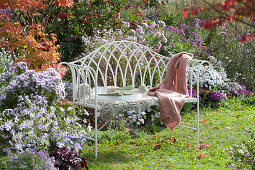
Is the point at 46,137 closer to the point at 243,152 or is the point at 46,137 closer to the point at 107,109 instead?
the point at 107,109

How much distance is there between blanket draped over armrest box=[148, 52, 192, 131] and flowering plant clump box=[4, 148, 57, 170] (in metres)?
1.59

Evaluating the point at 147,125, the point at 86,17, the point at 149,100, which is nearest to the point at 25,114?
the point at 149,100

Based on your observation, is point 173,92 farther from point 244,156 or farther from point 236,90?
point 236,90

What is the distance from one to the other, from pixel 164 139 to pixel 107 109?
110 cm

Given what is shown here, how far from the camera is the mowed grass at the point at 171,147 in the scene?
327cm

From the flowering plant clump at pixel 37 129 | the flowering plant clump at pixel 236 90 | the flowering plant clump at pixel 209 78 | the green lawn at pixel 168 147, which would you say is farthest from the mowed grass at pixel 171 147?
the flowering plant clump at pixel 236 90

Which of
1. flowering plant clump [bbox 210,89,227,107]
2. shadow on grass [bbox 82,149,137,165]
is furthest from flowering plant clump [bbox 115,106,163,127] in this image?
flowering plant clump [bbox 210,89,227,107]

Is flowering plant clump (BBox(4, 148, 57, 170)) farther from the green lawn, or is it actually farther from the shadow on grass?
the shadow on grass

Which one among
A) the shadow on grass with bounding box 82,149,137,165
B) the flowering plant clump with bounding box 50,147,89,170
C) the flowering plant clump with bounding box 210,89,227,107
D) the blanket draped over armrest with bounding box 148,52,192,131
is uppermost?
the blanket draped over armrest with bounding box 148,52,192,131

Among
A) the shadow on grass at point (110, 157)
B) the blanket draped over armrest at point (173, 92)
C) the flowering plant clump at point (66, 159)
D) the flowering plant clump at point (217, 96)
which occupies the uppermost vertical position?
the blanket draped over armrest at point (173, 92)

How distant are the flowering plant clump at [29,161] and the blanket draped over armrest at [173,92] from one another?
1.59 m

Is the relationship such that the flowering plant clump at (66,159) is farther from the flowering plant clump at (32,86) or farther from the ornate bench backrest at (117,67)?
the ornate bench backrest at (117,67)

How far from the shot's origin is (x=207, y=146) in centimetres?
384

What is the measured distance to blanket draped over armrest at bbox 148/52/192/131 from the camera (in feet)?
12.3
